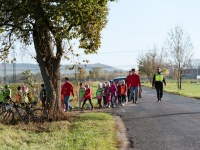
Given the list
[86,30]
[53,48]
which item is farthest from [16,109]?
[86,30]

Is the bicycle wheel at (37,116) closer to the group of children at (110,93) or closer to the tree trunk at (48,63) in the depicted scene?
the tree trunk at (48,63)

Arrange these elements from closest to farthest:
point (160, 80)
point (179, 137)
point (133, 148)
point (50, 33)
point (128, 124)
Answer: point (133, 148) < point (179, 137) < point (128, 124) < point (50, 33) < point (160, 80)

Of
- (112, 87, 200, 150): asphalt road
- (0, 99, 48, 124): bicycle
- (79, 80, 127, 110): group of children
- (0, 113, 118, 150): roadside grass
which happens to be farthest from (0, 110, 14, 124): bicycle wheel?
(79, 80, 127, 110): group of children

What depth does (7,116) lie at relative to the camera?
14.1 metres

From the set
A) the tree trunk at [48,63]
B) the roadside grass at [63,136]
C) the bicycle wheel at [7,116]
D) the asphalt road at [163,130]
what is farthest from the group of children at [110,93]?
the bicycle wheel at [7,116]

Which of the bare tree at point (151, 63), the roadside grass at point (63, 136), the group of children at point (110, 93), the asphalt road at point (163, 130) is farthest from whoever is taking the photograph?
the bare tree at point (151, 63)

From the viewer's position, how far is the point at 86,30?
15.0m

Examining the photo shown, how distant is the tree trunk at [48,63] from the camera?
15.4 metres

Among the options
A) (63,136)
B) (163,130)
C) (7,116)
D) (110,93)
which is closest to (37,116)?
(7,116)

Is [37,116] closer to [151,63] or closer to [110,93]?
[110,93]

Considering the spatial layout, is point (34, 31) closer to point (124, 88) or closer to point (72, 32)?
point (72, 32)

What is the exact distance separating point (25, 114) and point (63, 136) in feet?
11.2

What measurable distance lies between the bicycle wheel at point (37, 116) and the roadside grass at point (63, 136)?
726 millimetres

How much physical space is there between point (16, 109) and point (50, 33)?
3268mm
